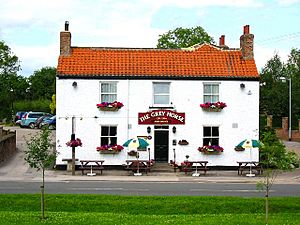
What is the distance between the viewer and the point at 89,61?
117ft

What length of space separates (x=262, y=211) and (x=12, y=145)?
26.7 meters

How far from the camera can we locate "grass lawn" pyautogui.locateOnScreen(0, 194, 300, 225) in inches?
642

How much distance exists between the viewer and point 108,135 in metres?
35.0

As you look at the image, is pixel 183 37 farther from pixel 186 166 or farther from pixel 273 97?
pixel 186 166

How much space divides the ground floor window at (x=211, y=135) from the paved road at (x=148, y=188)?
6.38 meters

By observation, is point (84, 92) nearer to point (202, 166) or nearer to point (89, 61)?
point (89, 61)

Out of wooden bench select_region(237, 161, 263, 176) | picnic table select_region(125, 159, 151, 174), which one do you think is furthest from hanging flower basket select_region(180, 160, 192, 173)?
wooden bench select_region(237, 161, 263, 176)

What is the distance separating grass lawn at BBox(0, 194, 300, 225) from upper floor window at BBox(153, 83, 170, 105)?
1420cm

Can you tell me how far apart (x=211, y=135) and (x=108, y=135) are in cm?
618

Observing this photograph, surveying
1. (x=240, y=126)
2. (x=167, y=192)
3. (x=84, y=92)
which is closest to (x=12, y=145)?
(x=84, y=92)

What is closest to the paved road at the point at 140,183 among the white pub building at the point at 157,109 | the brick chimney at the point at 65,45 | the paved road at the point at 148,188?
the paved road at the point at 148,188

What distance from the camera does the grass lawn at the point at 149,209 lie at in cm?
1630

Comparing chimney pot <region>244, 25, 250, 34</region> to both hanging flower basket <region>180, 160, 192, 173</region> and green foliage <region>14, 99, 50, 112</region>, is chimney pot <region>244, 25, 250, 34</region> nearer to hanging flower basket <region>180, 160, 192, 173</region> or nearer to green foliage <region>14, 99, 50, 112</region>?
hanging flower basket <region>180, 160, 192, 173</region>

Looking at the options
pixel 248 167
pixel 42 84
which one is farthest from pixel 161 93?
pixel 42 84
